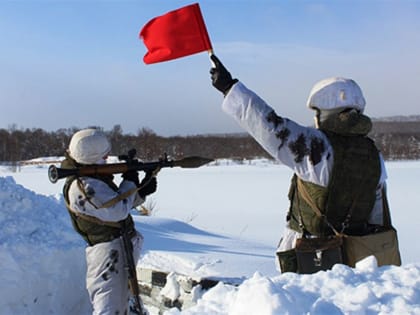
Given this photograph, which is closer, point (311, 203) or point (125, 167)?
point (311, 203)

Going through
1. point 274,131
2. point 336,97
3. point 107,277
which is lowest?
point 107,277

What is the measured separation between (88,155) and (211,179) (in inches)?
1002

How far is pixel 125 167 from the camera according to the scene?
3.25 metres

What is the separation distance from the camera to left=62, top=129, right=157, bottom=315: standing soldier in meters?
3.03

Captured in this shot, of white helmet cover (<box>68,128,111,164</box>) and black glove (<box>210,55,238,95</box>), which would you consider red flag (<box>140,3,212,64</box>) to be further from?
white helmet cover (<box>68,128,111,164</box>)

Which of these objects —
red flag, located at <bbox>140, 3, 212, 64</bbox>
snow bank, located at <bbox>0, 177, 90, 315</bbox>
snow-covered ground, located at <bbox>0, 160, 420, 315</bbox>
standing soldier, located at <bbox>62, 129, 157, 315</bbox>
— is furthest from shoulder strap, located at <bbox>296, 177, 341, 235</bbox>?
snow bank, located at <bbox>0, 177, 90, 315</bbox>

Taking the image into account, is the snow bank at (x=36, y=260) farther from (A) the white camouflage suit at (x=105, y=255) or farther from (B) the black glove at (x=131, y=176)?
(B) the black glove at (x=131, y=176)

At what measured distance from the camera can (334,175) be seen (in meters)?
2.20

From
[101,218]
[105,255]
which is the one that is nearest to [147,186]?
[101,218]

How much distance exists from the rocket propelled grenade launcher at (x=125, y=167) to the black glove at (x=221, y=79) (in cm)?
103

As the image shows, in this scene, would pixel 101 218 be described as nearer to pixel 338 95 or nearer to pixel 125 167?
pixel 125 167

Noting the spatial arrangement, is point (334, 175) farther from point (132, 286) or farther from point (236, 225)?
point (236, 225)

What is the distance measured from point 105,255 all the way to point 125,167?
577 mm

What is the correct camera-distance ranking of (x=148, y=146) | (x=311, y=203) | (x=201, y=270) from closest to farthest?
(x=311, y=203) < (x=201, y=270) < (x=148, y=146)
